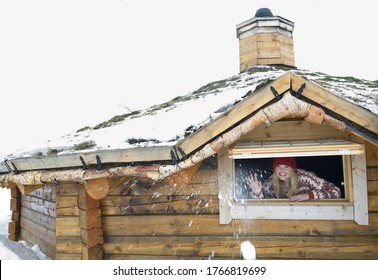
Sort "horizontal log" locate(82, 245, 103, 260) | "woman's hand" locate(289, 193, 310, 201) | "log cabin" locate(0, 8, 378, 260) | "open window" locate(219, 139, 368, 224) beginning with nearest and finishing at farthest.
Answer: "log cabin" locate(0, 8, 378, 260) → "open window" locate(219, 139, 368, 224) → "woman's hand" locate(289, 193, 310, 201) → "horizontal log" locate(82, 245, 103, 260)

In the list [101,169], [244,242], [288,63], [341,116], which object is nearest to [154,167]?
[101,169]

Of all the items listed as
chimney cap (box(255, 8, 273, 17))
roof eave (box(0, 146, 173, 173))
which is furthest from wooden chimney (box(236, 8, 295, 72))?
roof eave (box(0, 146, 173, 173))

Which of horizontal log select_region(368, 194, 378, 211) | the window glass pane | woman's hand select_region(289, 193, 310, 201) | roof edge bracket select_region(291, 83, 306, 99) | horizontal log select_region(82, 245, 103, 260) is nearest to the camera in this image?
roof edge bracket select_region(291, 83, 306, 99)

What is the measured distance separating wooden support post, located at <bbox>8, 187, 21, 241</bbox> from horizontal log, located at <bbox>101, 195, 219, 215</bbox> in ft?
14.0

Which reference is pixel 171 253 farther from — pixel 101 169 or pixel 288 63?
pixel 288 63

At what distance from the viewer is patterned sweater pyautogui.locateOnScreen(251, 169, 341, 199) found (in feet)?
10.3

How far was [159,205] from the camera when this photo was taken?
11.0 ft

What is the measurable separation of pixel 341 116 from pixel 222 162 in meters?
1.35

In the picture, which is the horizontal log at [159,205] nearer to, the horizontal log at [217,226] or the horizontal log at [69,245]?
the horizontal log at [217,226]

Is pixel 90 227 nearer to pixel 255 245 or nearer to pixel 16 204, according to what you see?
pixel 255 245

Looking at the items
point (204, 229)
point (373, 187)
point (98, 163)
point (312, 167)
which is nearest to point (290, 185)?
point (373, 187)

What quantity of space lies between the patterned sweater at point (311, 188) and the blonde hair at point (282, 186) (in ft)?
0.36

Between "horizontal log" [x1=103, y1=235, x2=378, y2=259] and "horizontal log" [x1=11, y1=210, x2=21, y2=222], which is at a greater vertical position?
"horizontal log" [x1=103, y1=235, x2=378, y2=259]

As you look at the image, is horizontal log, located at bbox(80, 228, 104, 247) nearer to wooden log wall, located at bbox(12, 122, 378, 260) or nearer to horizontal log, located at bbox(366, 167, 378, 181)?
wooden log wall, located at bbox(12, 122, 378, 260)
